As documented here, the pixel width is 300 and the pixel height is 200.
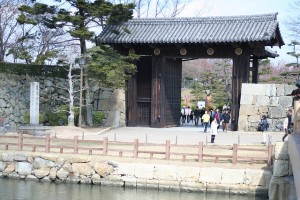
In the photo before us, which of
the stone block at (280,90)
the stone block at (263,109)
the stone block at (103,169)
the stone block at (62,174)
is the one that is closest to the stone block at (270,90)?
the stone block at (280,90)

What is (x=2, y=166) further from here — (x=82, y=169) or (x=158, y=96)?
(x=158, y=96)

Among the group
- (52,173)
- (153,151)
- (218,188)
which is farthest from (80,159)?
(218,188)

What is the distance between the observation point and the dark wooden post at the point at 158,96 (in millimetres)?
28969

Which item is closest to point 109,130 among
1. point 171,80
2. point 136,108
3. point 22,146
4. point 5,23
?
point 136,108

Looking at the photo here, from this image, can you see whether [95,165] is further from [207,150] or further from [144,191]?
[207,150]

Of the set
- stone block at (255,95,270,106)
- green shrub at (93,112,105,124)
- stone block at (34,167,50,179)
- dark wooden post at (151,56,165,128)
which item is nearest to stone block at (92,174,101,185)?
stone block at (34,167,50,179)

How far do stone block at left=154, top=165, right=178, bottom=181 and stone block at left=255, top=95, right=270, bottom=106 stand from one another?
11064 mm

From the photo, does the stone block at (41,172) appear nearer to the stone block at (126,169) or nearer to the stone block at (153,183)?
the stone block at (126,169)

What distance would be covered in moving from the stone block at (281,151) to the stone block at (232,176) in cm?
137

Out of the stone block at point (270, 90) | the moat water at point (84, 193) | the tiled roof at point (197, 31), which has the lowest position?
the moat water at point (84, 193)

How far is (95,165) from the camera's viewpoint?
59.8 ft

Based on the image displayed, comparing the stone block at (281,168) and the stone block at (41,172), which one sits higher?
the stone block at (281,168)

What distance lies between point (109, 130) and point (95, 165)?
30.4ft

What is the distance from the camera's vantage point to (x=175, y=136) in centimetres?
2466
